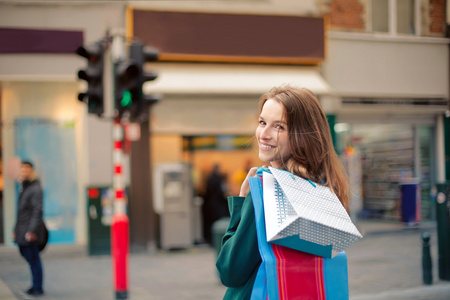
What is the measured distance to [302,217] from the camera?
169 centimetres

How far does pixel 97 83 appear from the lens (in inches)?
260

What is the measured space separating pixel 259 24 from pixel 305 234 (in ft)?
36.8

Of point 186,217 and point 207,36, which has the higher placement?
point 207,36

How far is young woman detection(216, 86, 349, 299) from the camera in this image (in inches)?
73.9

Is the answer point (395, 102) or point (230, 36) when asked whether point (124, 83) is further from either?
point (395, 102)

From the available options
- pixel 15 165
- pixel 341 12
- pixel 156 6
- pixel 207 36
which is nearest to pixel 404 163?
pixel 341 12

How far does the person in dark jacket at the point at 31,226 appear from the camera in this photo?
23.8 feet

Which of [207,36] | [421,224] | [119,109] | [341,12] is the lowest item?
[421,224]

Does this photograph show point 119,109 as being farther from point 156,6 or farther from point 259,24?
point 259,24

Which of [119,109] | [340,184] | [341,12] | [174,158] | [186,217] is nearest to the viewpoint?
[340,184]

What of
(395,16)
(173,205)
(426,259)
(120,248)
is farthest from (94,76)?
(395,16)

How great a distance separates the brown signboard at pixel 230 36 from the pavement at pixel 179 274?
4369 mm

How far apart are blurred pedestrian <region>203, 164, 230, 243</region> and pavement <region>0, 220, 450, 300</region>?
1.71ft

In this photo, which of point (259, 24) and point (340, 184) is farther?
point (259, 24)
